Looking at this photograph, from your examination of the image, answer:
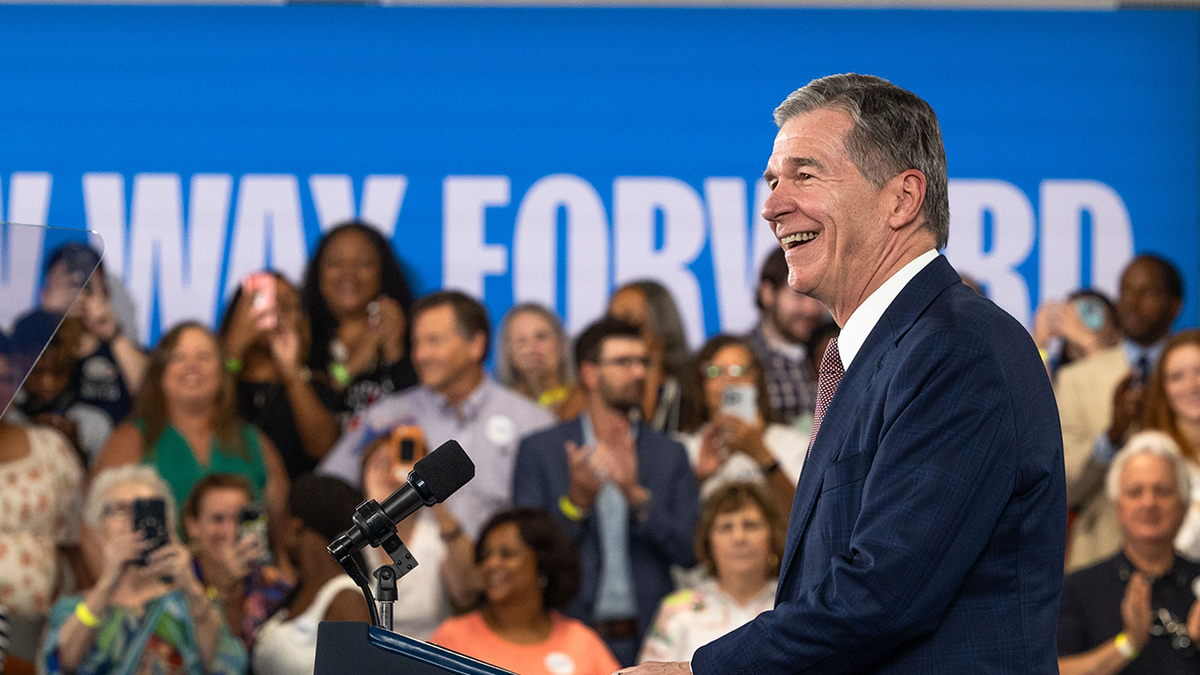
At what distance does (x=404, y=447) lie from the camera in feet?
15.0

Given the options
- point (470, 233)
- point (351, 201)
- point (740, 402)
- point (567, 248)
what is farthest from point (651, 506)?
point (351, 201)

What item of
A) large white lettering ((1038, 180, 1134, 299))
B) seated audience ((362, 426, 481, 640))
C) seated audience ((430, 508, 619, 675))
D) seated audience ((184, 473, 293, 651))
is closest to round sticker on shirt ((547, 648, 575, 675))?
seated audience ((430, 508, 619, 675))

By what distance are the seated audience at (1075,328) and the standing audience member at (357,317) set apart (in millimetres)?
2564

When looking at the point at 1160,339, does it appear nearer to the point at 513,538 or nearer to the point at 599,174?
the point at 599,174

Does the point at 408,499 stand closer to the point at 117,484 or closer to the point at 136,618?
the point at 136,618

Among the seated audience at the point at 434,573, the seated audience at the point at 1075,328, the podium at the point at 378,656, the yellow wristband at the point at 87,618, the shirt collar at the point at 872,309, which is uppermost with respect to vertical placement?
the seated audience at the point at 1075,328

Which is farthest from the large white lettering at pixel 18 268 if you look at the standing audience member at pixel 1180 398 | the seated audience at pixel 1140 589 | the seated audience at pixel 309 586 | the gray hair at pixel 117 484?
the standing audience member at pixel 1180 398

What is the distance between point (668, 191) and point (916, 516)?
366cm

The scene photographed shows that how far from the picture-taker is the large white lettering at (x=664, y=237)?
15.6 ft

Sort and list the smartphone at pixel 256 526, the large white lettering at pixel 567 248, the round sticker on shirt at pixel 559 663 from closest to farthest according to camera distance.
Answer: the round sticker on shirt at pixel 559 663 → the smartphone at pixel 256 526 → the large white lettering at pixel 567 248

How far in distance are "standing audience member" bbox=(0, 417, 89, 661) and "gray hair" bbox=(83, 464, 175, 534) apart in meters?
0.05

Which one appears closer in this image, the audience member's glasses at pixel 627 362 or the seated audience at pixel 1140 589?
the seated audience at pixel 1140 589

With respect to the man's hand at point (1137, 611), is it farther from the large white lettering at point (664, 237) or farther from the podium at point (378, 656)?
the podium at point (378, 656)

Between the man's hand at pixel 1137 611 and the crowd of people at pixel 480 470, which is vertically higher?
the crowd of people at pixel 480 470
